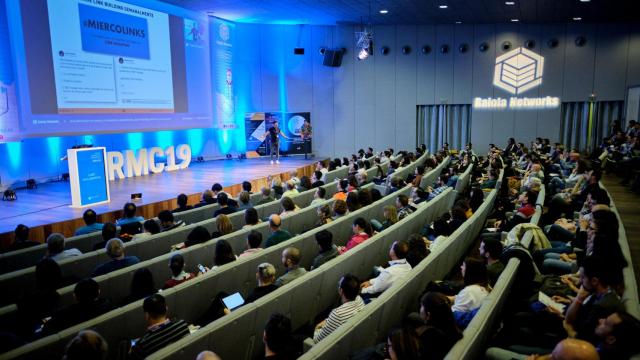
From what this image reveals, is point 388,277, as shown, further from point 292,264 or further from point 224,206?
point 224,206

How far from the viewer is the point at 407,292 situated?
351 centimetres

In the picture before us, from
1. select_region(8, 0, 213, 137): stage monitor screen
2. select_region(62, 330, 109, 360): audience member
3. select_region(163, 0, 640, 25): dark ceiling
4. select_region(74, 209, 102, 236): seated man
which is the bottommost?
select_region(74, 209, 102, 236): seated man

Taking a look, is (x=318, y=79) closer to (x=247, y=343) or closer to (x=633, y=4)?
(x=633, y=4)

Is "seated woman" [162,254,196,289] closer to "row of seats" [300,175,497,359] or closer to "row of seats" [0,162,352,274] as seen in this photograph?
"row of seats" [300,175,497,359]

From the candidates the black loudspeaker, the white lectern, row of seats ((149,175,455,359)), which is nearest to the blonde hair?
row of seats ((149,175,455,359))

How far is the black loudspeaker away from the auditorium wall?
387 millimetres

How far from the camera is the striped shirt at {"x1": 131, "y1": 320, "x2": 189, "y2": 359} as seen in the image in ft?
9.00

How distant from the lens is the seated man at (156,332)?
9.02ft

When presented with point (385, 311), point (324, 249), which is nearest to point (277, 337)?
point (385, 311)

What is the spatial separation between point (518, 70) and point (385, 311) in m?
15.1

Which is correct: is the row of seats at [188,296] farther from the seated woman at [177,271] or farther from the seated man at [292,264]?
the seated man at [292,264]

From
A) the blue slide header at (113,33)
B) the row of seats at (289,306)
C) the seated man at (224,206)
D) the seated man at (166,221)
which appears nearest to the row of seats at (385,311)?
the row of seats at (289,306)

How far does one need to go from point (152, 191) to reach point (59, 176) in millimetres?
3887

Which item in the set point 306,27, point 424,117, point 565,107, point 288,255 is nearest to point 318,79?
point 306,27
